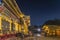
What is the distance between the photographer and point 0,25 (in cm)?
1647

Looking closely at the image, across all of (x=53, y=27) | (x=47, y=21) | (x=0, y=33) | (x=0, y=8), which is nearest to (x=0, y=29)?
(x=0, y=33)

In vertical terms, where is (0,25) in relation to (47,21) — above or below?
below

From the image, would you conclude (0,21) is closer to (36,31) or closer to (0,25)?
(0,25)

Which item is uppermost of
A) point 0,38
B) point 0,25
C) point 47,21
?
point 47,21

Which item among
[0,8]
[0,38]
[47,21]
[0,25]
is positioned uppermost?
[47,21]

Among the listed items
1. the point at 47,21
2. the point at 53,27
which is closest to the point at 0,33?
the point at 53,27

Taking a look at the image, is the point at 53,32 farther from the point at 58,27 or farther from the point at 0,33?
the point at 0,33

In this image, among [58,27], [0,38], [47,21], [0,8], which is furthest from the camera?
[47,21]

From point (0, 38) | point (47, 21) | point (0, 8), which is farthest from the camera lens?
point (47, 21)

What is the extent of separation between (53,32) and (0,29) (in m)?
47.9

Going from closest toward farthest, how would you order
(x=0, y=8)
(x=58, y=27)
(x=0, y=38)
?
(x=0, y=8) → (x=0, y=38) → (x=58, y=27)

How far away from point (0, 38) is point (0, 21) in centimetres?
155

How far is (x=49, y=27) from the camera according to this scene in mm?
63781

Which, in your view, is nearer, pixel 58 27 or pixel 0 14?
pixel 0 14
